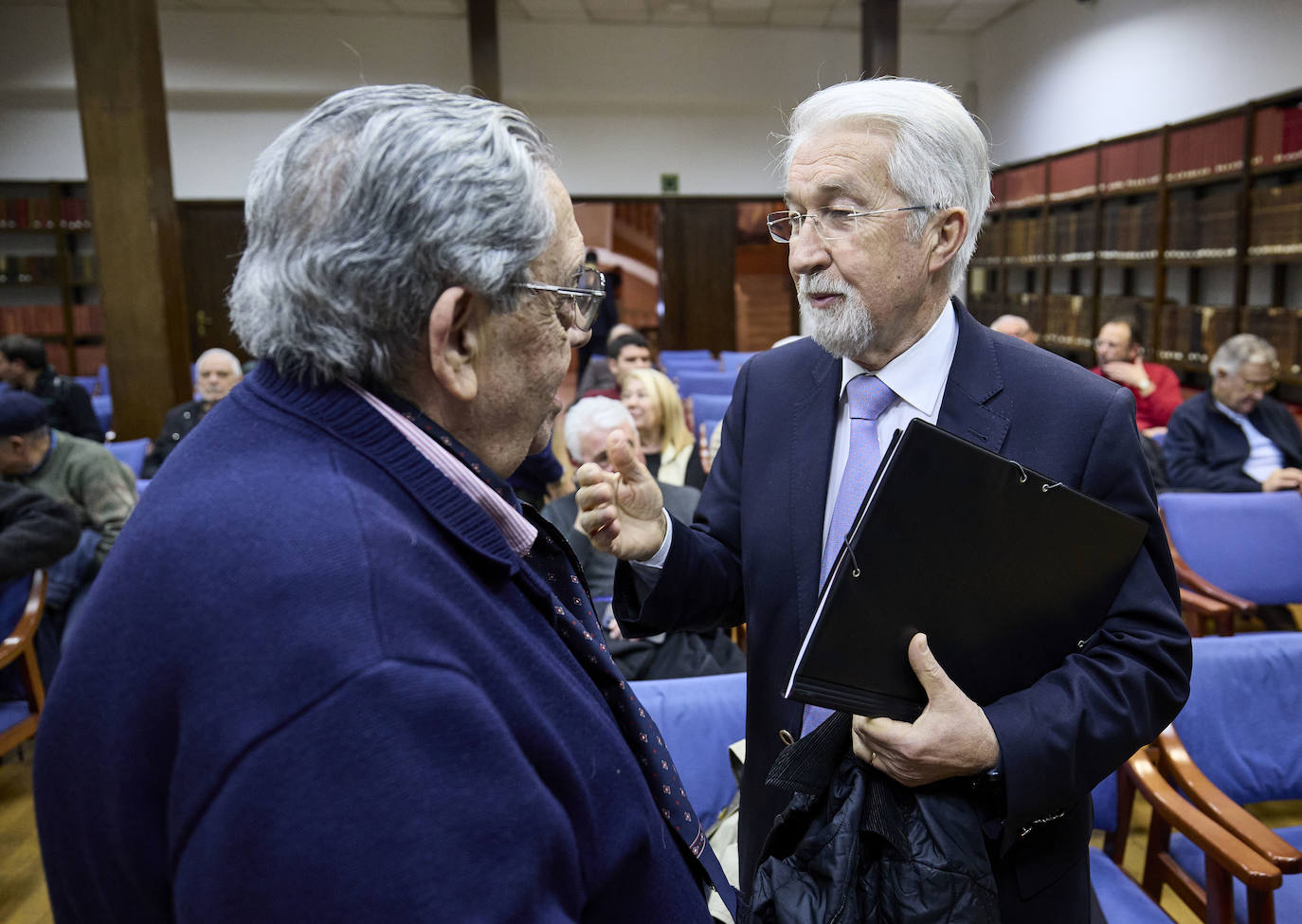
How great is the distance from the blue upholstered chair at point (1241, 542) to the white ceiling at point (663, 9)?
8175mm

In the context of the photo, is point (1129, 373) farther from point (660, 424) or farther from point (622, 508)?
point (622, 508)

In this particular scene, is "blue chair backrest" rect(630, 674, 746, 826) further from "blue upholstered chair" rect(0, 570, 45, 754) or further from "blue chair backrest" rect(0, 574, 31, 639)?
"blue chair backrest" rect(0, 574, 31, 639)

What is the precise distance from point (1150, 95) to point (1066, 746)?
818cm

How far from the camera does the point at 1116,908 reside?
174 centimetres

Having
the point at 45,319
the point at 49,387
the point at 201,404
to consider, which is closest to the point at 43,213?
the point at 45,319

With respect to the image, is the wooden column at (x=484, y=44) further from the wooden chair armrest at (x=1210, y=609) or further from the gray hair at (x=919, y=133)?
the gray hair at (x=919, y=133)

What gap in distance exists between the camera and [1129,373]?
18.1 ft

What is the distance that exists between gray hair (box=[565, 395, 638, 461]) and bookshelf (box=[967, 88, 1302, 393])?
263 cm

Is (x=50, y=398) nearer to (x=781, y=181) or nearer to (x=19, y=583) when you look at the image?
(x=19, y=583)

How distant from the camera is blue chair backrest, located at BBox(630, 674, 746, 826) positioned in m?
1.91

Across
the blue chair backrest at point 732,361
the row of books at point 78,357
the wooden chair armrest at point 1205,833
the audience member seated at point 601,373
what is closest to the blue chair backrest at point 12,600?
the wooden chair armrest at point 1205,833

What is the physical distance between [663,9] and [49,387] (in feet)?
24.5

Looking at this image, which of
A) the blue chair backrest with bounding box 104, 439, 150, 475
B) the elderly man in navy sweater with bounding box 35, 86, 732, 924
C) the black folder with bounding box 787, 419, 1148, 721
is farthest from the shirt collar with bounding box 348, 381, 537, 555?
the blue chair backrest with bounding box 104, 439, 150, 475

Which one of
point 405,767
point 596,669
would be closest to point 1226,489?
point 596,669
